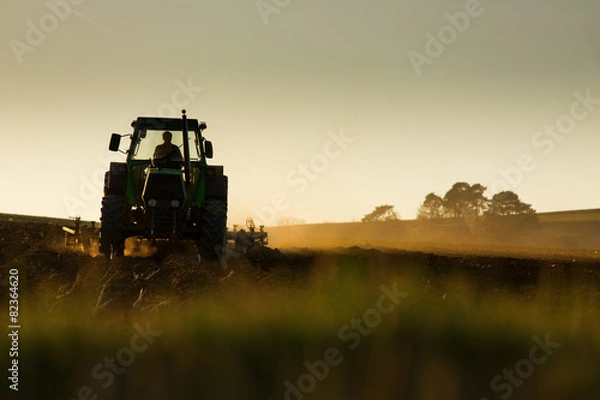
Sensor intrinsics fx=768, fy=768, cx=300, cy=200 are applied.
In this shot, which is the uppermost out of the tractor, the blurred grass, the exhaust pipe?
the exhaust pipe

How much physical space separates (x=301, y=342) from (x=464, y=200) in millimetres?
53539

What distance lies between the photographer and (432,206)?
204ft

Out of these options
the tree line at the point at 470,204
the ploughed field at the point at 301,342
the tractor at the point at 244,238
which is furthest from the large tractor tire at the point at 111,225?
the tree line at the point at 470,204

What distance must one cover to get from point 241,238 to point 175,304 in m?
13.7

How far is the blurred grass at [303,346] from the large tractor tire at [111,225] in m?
6.37

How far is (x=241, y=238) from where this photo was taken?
2269 centimetres

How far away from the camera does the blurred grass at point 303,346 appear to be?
6.80 metres

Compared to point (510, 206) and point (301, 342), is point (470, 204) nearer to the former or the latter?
point (510, 206)

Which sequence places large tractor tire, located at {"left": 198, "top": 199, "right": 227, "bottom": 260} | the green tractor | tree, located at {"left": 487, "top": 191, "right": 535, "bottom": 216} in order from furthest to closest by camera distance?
tree, located at {"left": 487, "top": 191, "right": 535, "bottom": 216}, large tractor tire, located at {"left": 198, "top": 199, "right": 227, "bottom": 260}, the green tractor

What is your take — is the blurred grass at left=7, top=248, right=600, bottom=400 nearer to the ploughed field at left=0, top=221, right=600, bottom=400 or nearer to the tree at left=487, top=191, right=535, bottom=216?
the ploughed field at left=0, top=221, right=600, bottom=400

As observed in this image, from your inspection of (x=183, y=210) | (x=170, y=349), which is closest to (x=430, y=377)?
(x=170, y=349)

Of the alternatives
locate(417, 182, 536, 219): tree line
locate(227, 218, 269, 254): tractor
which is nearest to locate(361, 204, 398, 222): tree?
locate(417, 182, 536, 219): tree line

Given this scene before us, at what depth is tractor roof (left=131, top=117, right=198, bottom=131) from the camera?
16984mm

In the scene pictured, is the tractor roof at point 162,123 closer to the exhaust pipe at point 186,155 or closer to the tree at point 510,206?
the exhaust pipe at point 186,155
